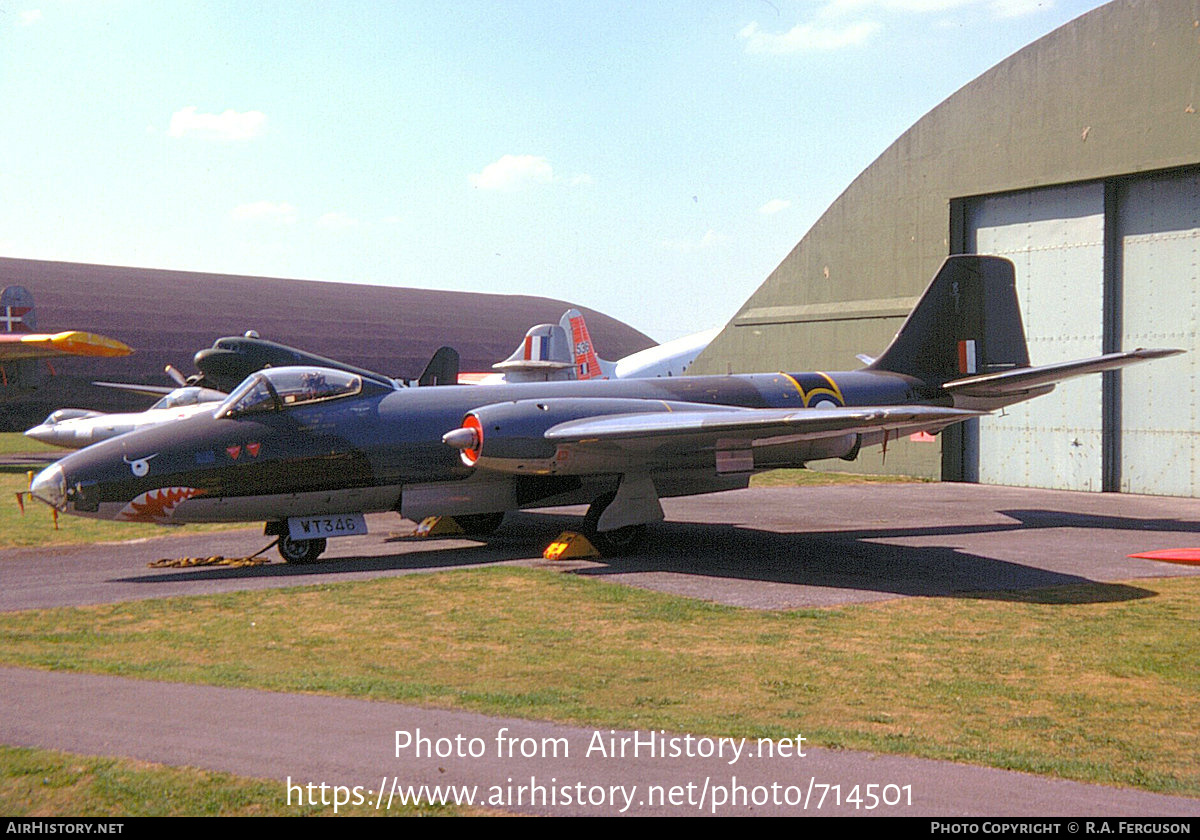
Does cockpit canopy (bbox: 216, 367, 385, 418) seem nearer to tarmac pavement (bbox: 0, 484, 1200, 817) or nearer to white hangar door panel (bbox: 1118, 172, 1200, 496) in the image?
tarmac pavement (bbox: 0, 484, 1200, 817)

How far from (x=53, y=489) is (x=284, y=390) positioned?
3.37 m

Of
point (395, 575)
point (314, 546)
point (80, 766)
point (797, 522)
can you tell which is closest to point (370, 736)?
point (80, 766)

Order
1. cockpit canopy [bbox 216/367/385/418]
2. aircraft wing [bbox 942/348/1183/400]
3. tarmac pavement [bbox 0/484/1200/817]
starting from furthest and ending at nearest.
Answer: aircraft wing [bbox 942/348/1183/400] → cockpit canopy [bbox 216/367/385/418] → tarmac pavement [bbox 0/484/1200/817]

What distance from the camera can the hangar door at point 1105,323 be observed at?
2305cm

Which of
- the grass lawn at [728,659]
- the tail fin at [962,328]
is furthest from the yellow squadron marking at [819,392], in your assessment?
the grass lawn at [728,659]

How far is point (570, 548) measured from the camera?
15.3 metres

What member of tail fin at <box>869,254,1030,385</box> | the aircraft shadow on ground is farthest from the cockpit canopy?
tail fin at <box>869,254,1030,385</box>

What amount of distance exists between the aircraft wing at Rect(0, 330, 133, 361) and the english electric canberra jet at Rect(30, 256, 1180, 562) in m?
26.4

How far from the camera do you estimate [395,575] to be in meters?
13.9

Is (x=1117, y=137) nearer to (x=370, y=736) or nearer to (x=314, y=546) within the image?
(x=314, y=546)

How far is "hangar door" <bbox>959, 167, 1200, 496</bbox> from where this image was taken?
23.0 m

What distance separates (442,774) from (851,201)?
2718cm

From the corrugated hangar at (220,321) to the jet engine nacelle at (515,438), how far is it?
4709 centimetres

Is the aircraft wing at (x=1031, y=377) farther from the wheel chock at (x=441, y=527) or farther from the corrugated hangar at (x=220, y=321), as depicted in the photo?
the corrugated hangar at (x=220, y=321)
